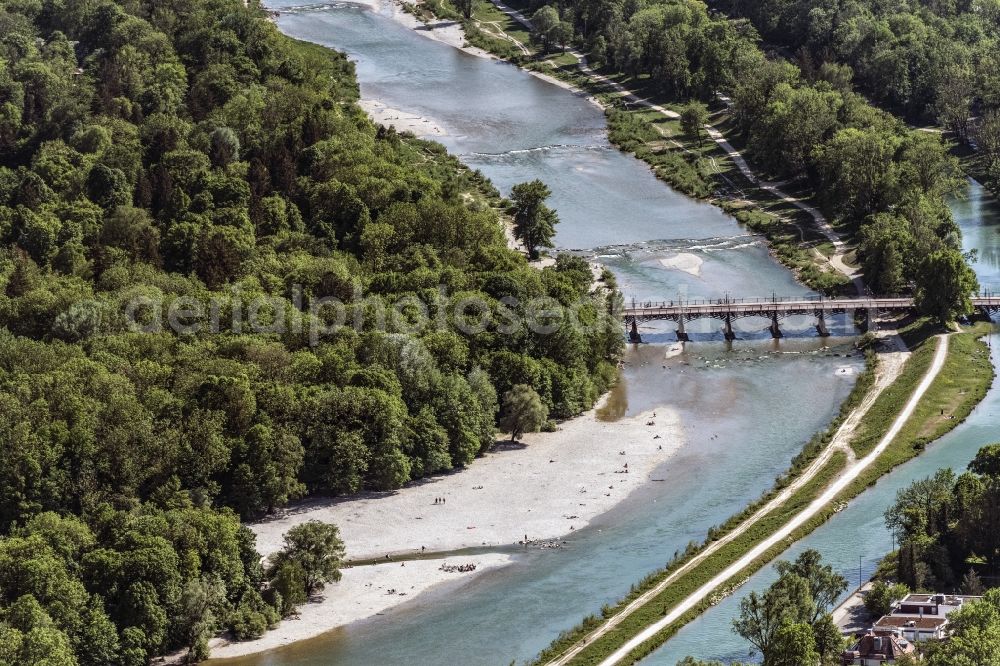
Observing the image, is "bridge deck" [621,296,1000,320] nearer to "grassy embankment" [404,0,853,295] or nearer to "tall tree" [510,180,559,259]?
"grassy embankment" [404,0,853,295]

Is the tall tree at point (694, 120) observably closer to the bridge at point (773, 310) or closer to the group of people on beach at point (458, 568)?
the bridge at point (773, 310)

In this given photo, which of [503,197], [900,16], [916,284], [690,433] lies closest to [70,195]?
[503,197]

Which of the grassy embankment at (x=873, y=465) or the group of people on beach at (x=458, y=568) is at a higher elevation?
the grassy embankment at (x=873, y=465)

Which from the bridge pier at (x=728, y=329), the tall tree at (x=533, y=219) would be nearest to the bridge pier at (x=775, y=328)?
the bridge pier at (x=728, y=329)

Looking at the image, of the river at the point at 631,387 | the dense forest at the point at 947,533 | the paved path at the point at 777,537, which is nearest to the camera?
the paved path at the point at 777,537

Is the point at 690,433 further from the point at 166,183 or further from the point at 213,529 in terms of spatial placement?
the point at 166,183

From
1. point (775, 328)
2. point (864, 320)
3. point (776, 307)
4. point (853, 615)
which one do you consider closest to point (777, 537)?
point (853, 615)
